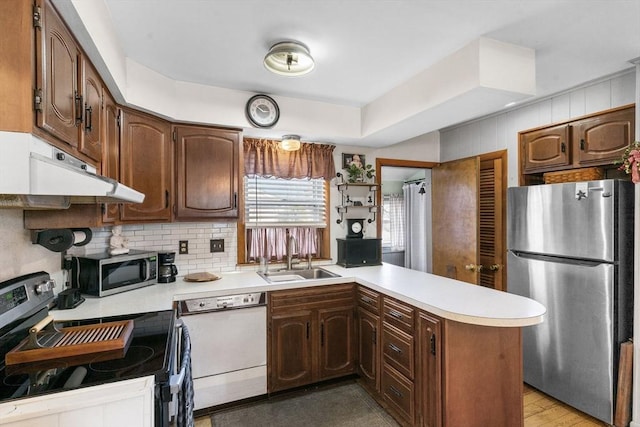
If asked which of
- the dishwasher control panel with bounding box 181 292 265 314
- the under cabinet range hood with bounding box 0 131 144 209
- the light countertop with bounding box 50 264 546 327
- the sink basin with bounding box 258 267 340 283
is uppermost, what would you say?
the under cabinet range hood with bounding box 0 131 144 209

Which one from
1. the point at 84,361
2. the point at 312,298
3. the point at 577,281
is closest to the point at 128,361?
the point at 84,361

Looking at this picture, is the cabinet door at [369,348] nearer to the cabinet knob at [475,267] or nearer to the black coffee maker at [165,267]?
the cabinet knob at [475,267]

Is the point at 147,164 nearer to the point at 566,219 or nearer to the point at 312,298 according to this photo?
the point at 312,298

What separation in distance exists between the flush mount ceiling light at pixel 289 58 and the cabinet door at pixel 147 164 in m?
1.04

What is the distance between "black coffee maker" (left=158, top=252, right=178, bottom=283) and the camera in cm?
250

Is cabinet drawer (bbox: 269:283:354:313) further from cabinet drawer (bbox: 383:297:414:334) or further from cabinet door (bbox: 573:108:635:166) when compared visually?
cabinet door (bbox: 573:108:635:166)

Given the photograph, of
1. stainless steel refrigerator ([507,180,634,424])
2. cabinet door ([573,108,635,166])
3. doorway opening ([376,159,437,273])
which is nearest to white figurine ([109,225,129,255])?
stainless steel refrigerator ([507,180,634,424])

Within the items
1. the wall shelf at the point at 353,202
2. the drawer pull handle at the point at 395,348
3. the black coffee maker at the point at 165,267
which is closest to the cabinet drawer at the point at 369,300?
the drawer pull handle at the point at 395,348

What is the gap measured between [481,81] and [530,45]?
1.41ft

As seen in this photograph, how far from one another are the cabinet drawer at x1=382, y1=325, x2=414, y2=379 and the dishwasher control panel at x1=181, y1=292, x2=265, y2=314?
95 centimetres

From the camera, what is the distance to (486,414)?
6.01ft

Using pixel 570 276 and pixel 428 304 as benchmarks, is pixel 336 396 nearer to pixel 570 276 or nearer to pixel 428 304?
pixel 428 304

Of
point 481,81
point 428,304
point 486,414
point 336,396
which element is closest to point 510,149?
point 481,81

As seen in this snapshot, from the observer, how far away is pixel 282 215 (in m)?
3.10
